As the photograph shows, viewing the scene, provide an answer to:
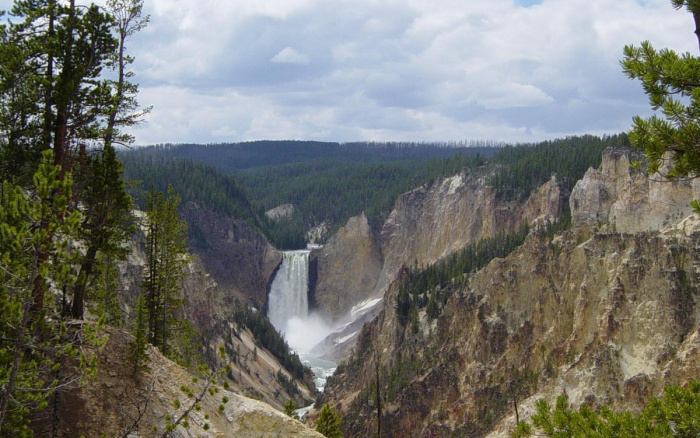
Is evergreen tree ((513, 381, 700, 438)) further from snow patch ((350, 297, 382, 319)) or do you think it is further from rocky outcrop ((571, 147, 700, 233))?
snow patch ((350, 297, 382, 319))

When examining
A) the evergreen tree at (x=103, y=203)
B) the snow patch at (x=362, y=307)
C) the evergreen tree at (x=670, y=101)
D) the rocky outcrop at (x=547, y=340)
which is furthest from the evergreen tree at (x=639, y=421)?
the snow patch at (x=362, y=307)

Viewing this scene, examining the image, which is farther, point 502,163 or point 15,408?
point 502,163

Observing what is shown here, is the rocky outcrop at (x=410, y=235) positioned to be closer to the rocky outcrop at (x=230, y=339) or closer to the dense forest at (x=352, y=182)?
the dense forest at (x=352, y=182)

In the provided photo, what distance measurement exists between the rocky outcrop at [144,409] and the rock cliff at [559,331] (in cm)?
2189

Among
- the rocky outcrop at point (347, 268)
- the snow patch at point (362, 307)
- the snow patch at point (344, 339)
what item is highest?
the rocky outcrop at point (347, 268)

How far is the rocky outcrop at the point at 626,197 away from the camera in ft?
183

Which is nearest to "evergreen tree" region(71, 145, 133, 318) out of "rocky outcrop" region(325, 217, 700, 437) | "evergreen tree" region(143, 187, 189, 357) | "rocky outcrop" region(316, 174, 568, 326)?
"evergreen tree" region(143, 187, 189, 357)

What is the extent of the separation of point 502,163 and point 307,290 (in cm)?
4548

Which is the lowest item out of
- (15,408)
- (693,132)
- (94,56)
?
(15,408)

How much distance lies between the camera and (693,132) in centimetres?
1037

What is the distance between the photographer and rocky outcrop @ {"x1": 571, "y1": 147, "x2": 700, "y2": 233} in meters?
55.7

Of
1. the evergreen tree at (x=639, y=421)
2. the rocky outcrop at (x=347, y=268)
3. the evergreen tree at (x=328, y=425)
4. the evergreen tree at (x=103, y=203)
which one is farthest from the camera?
the rocky outcrop at (x=347, y=268)

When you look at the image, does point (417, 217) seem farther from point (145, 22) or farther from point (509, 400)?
point (145, 22)

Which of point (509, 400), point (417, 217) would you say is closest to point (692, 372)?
point (509, 400)
